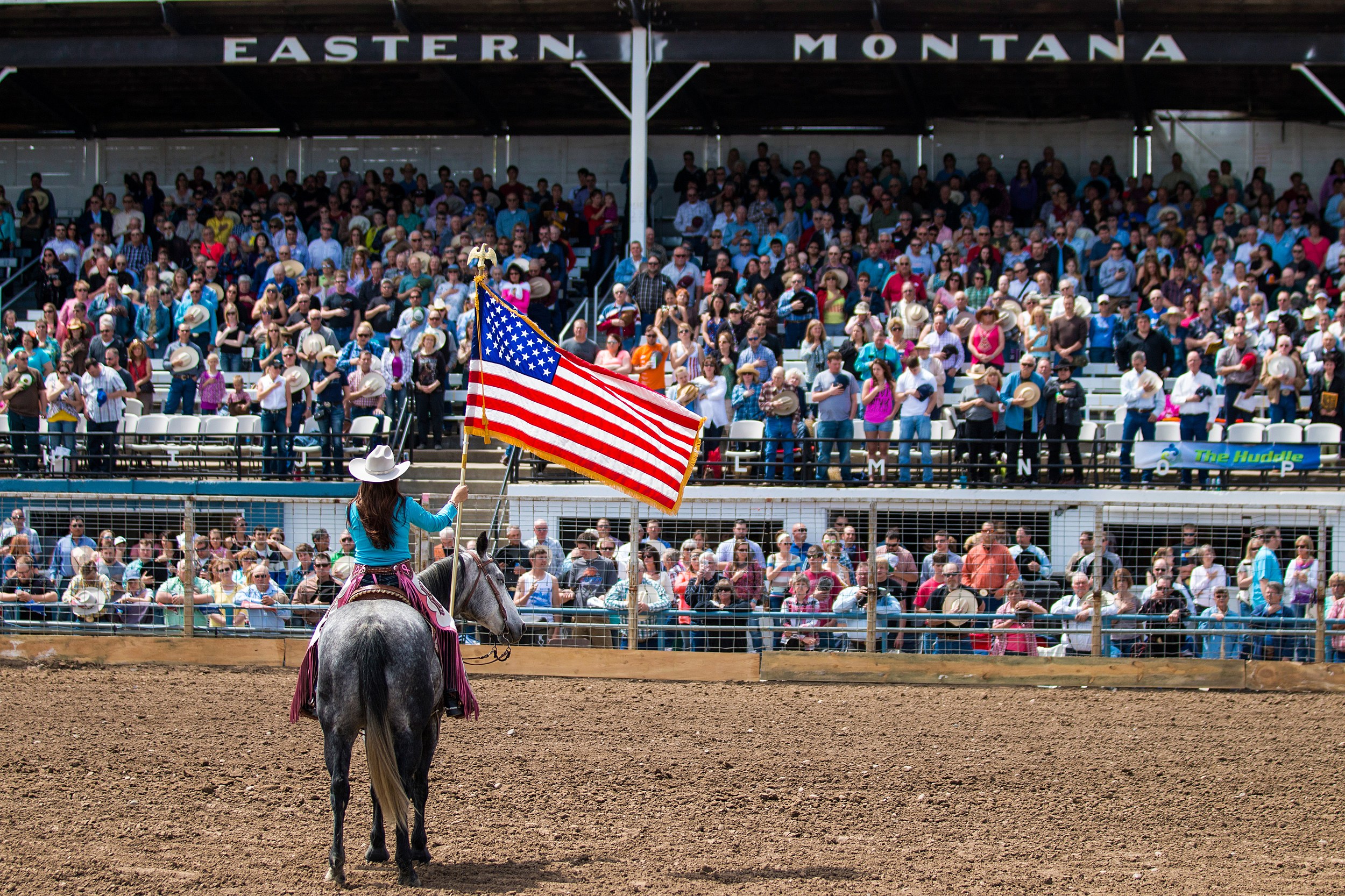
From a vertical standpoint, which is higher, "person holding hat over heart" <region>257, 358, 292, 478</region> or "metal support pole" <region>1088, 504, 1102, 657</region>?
"person holding hat over heart" <region>257, 358, 292, 478</region>

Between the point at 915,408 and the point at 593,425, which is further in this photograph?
the point at 915,408

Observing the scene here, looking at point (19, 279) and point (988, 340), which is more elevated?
point (19, 279)

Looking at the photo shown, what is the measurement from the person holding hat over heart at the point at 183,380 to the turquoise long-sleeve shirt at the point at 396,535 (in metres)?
12.8

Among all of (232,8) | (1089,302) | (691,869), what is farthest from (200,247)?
(691,869)

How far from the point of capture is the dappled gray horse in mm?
7027

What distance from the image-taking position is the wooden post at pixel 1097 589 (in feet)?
41.0

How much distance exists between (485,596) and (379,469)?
140 centimetres

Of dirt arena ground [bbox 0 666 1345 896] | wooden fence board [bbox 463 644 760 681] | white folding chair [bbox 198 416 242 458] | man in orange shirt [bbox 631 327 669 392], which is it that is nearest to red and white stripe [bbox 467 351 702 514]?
dirt arena ground [bbox 0 666 1345 896]

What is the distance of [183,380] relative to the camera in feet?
63.9

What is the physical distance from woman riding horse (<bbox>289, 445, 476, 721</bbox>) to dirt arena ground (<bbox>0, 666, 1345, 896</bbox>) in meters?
0.93

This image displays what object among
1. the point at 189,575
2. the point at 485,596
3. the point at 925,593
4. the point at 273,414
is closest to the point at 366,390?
the point at 273,414

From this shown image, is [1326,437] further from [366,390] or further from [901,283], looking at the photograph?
[366,390]

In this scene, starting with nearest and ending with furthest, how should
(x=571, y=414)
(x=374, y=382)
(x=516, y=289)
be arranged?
(x=571, y=414)
(x=374, y=382)
(x=516, y=289)

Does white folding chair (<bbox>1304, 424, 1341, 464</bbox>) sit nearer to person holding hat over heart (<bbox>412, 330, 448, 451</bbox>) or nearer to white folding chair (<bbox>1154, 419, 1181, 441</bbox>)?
white folding chair (<bbox>1154, 419, 1181, 441</bbox>)
